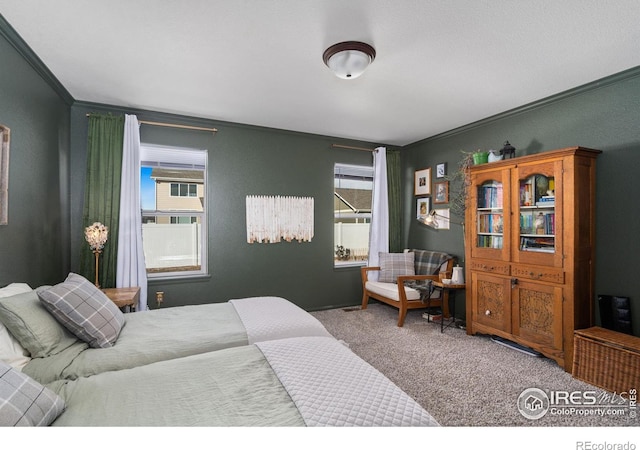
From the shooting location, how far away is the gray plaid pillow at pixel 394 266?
438cm

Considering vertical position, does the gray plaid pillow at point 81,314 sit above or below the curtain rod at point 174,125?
below

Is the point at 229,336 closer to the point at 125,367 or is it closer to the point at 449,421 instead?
the point at 125,367

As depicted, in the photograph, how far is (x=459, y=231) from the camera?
13.4 feet

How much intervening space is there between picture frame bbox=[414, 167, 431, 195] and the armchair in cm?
92

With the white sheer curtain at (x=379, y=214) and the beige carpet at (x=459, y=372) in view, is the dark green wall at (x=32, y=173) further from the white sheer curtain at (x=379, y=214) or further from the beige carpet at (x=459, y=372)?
the white sheer curtain at (x=379, y=214)

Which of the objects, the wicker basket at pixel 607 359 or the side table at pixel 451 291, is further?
the side table at pixel 451 291

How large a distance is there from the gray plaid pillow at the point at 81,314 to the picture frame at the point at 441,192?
3.94 metres

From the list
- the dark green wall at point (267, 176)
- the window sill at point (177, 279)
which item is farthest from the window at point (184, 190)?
the window sill at point (177, 279)

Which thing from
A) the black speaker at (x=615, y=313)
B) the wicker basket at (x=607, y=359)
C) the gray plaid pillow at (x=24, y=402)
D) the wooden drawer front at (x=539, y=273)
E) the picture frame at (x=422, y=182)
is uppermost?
the picture frame at (x=422, y=182)

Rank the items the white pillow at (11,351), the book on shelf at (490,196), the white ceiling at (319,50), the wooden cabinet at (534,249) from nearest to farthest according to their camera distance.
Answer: the white pillow at (11,351) < the white ceiling at (319,50) < the wooden cabinet at (534,249) < the book on shelf at (490,196)
